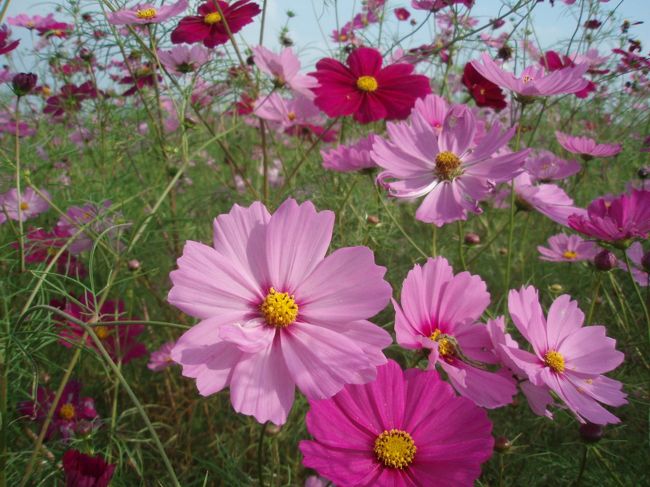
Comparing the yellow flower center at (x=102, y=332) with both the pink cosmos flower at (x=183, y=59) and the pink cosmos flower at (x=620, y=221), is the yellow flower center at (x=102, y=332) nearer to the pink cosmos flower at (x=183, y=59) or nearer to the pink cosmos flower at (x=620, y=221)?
the pink cosmos flower at (x=183, y=59)

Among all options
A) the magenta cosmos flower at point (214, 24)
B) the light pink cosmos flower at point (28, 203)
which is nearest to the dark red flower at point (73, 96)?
the light pink cosmos flower at point (28, 203)

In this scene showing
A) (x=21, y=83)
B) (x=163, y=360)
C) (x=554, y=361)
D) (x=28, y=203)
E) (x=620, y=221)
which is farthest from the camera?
(x=28, y=203)

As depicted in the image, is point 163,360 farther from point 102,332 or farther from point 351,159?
point 351,159

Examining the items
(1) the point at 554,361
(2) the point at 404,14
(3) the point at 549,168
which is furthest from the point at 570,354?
(2) the point at 404,14

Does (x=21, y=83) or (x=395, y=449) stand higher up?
(x=21, y=83)

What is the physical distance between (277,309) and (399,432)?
18 cm

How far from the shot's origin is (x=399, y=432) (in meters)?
0.48

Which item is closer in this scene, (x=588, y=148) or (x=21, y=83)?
(x=21, y=83)

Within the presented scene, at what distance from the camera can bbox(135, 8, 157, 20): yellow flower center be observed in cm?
91

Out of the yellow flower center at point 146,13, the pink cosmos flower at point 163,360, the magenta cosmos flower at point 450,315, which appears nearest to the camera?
the magenta cosmos flower at point 450,315

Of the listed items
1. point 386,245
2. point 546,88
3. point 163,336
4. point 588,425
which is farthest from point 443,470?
point 163,336

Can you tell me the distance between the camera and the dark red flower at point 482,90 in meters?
0.91

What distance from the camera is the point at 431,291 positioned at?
0.56 m

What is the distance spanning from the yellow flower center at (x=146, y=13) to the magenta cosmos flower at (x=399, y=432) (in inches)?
32.0
